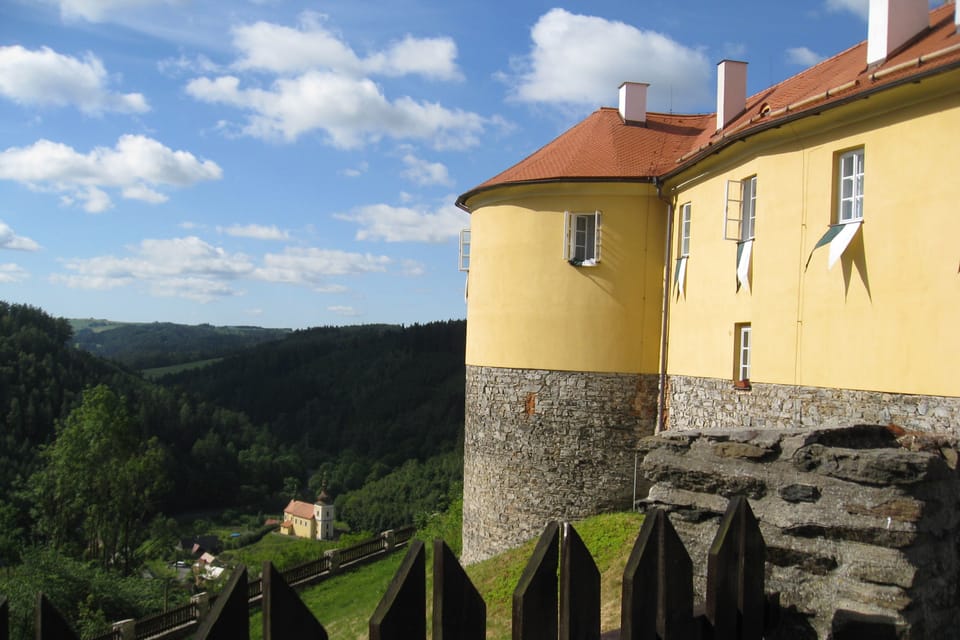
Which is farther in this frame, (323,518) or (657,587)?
(323,518)

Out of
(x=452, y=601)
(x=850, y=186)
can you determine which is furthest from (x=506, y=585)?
(x=452, y=601)

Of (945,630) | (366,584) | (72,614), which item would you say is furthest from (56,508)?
(945,630)

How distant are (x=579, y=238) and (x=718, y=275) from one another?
11.8 feet

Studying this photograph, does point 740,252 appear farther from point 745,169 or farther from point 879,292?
point 879,292

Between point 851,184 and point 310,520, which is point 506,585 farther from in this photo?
point 310,520

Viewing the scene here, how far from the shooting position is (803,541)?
149 inches

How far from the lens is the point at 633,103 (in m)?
18.0

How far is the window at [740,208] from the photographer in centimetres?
1273

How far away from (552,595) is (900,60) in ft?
33.6

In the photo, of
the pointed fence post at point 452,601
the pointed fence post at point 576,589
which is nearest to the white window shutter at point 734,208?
the pointed fence post at point 576,589

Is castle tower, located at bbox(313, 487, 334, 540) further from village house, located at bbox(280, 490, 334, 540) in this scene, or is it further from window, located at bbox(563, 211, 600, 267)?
window, located at bbox(563, 211, 600, 267)

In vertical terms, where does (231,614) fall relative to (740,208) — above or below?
below

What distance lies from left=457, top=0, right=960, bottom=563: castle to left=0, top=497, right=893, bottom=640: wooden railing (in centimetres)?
542

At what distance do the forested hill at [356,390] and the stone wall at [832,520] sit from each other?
82.5 metres
